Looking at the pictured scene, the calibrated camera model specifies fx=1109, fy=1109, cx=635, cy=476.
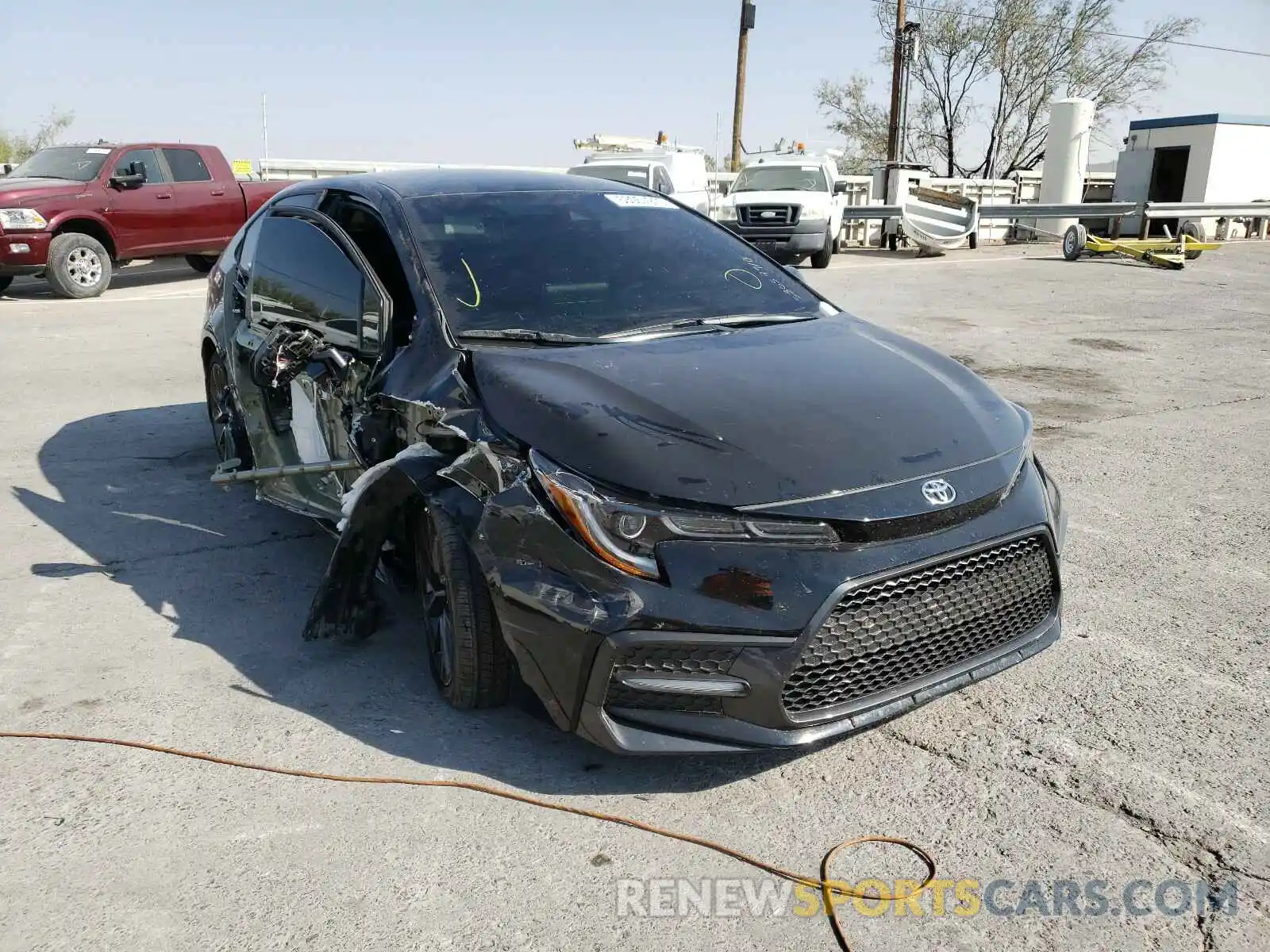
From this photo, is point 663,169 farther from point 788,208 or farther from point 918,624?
point 918,624

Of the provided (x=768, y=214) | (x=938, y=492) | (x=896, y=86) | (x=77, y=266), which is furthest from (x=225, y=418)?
(x=896, y=86)

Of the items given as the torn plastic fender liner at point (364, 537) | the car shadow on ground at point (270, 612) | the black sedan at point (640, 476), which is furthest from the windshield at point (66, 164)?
the torn plastic fender liner at point (364, 537)

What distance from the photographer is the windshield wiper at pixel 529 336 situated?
3611 millimetres

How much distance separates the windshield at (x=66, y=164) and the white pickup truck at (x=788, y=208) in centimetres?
976

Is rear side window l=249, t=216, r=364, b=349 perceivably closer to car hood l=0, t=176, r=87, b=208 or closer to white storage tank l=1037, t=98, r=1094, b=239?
car hood l=0, t=176, r=87, b=208

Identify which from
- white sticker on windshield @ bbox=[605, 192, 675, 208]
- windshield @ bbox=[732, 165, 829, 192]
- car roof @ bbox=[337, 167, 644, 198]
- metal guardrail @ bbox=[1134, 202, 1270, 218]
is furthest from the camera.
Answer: metal guardrail @ bbox=[1134, 202, 1270, 218]

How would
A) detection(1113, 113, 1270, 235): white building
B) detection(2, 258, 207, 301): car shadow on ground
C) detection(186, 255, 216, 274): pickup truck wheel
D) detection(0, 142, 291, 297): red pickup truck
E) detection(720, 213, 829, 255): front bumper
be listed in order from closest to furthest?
1. detection(0, 142, 291, 297): red pickup truck
2. detection(2, 258, 207, 301): car shadow on ground
3. detection(186, 255, 216, 274): pickup truck wheel
4. detection(720, 213, 829, 255): front bumper
5. detection(1113, 113, 1270, 235): white building

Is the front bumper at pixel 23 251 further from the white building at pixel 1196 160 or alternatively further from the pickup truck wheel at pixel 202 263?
the white building at pixel 1196 160

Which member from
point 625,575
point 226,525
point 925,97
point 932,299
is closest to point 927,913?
point 625,575

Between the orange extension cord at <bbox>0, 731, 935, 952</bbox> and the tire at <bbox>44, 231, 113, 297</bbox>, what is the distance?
39.6ft

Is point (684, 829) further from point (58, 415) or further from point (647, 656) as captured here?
point (58, 415)

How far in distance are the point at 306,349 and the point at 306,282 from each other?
1.14 feet

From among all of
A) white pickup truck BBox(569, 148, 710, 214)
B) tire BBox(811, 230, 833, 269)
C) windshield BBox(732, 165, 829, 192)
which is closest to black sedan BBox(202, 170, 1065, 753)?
white pickup truck BBox(569, 148, 710, 214)

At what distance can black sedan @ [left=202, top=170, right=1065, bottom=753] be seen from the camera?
9.07 ft
